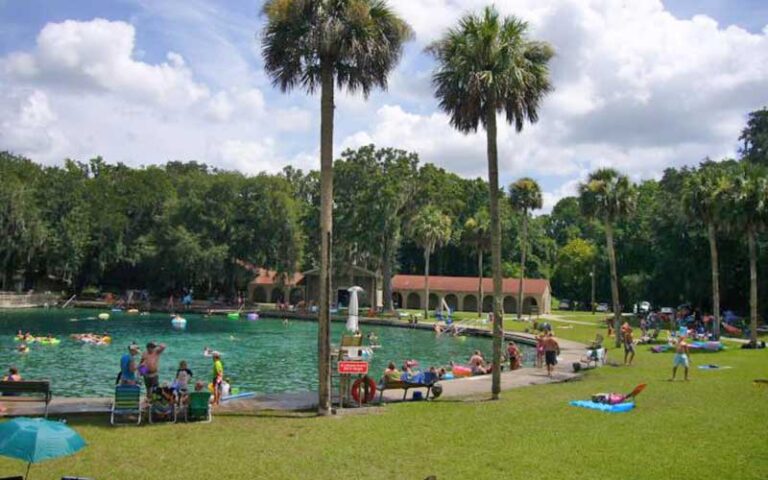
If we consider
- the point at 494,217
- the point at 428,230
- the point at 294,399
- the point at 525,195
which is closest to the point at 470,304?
the point at 428,230

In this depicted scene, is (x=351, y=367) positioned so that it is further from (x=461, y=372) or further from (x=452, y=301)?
(x=452, y=301)

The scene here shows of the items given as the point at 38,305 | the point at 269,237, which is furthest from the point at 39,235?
the point at 269,237

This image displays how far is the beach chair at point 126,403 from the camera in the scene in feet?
45.2

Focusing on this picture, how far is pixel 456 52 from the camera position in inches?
754

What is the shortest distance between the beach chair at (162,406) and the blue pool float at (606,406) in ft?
31.1

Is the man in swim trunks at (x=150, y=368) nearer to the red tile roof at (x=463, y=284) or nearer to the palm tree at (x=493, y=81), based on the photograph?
the palm tree at (x=493, y=81)

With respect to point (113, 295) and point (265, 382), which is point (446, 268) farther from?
point (265, 382)

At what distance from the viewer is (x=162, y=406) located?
1423 centimetres

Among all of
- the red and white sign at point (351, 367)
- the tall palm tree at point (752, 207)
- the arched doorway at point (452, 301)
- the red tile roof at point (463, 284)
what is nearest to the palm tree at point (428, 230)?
the red tile roof at point (463, 284)

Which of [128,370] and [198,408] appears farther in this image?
[128,370]

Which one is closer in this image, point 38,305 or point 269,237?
point 38,305

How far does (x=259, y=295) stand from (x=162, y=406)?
245 feet

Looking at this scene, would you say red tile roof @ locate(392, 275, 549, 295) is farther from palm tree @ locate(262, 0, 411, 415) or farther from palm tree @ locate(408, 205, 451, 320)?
palm tree @ locate(262, 0, 411, 415)

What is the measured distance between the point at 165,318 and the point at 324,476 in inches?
2234
